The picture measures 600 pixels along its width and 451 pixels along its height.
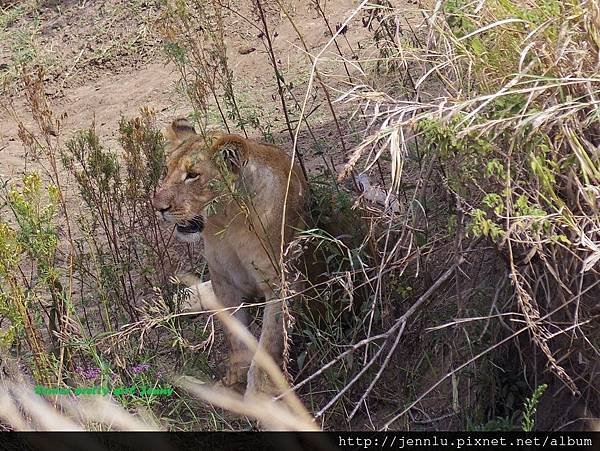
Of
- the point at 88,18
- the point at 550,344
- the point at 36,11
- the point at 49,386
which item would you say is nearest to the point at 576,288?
the point at 550,344

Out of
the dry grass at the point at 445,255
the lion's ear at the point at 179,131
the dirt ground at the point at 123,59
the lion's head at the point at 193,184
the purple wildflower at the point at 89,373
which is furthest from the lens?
the dirt ground at the point at 123,59

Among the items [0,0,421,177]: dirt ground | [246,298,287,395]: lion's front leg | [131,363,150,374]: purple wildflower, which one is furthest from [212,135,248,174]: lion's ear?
[0,0,421,177]: dirt ground

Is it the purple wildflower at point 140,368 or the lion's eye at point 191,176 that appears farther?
the lion's eye at point 191,176

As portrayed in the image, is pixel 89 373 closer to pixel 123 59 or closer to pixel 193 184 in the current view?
pixel 193 184

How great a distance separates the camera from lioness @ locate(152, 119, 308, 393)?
14.6 ft

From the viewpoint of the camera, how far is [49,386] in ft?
13.5

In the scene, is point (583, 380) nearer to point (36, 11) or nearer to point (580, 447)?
point (580, 447)

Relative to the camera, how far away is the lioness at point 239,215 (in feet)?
14.6

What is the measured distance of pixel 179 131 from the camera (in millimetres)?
4934

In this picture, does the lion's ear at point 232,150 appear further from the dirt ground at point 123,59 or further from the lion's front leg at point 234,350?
the dirt ground at point 123,59

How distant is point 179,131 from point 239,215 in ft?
2.04

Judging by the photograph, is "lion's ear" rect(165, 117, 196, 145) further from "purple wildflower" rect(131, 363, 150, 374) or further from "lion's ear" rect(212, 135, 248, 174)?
"purple wildflower" rect(131, 363, 150, 374)

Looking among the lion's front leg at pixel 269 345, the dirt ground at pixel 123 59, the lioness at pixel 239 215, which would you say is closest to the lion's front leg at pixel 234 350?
the lioness at pixel 239 215

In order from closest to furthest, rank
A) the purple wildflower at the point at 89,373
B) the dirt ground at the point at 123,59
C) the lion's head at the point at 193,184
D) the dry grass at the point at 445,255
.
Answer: the dry grass at the point at 445,255 < the purple wildflower at the point at 89,373 < the lion's head at the point at 193,184 < the dirt ground at the point at 123,59
